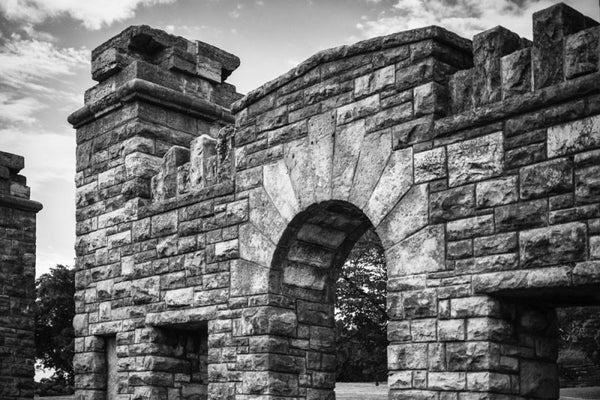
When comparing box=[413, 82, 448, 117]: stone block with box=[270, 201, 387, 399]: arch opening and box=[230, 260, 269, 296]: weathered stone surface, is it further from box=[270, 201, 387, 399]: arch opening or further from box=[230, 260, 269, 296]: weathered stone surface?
box=[230, 260, 269, 296]: weathered stone surface

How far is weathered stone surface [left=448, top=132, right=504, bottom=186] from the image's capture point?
598 cm

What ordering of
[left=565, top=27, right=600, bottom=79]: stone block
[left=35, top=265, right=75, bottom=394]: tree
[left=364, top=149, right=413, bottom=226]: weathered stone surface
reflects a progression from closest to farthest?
[left=565, top=27, right=600, bottom=79]: stone block → [left=364, top=149, right=413, bottom=226]: weathered stone surface → [left=35, top=265, right=75, bottom=394]: tree

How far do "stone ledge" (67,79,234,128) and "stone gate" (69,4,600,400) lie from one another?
26mm

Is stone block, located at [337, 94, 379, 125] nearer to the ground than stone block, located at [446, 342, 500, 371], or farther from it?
farther from it

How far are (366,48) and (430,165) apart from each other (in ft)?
4.23

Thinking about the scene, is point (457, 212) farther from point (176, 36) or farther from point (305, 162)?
point (176, 36)

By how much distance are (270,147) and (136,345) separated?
2902 mm

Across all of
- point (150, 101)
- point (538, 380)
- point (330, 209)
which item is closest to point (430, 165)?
point (330, 209)

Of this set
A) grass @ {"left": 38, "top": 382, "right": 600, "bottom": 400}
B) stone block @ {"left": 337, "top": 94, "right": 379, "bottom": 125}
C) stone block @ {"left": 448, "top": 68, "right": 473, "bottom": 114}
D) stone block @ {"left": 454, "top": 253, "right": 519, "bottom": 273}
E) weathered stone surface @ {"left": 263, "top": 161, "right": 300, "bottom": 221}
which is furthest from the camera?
grass @ {"left": 38, "top": 382, "right": 600, "bottom": 400}

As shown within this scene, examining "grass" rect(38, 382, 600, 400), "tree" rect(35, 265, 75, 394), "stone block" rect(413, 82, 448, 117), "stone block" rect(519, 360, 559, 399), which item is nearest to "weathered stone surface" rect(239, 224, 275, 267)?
"stone block" rect(413, 82, 448, 117)

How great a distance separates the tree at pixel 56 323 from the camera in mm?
31000

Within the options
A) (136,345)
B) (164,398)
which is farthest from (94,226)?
(164,398)

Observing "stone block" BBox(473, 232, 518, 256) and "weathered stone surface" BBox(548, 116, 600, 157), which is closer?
"weathered stone surface" BBox(548, 116, 600, 157)

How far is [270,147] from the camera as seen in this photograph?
8.00 meters
